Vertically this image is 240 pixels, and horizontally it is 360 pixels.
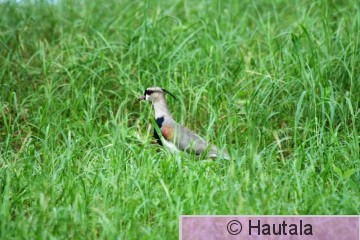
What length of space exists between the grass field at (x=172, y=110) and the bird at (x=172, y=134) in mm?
91

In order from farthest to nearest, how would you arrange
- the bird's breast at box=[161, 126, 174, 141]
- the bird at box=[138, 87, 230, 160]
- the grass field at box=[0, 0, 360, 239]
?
1. the bird's breast at box=[161, 126, 174, 141]
2. the bird at box=[138, 87, 230, 160]
3. the grass field at box=[0, 0, 360, 239]

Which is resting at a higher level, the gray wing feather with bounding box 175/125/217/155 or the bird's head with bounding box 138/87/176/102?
the bird's head with bounding box 138/87/176/102

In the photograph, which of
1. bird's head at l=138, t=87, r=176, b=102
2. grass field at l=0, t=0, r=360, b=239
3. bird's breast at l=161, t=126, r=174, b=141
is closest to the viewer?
grass field at l=0, t=0, r=360, b=239

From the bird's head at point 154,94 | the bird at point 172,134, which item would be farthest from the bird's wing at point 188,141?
the bird's head at point 154,94

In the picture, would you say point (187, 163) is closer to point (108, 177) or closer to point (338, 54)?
point (108, 177)

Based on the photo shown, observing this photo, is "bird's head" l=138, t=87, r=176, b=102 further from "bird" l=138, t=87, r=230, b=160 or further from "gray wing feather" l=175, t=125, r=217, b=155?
"gray wing feather" l=175, t=125, r=217, b=155

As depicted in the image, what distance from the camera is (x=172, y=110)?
6418 mm

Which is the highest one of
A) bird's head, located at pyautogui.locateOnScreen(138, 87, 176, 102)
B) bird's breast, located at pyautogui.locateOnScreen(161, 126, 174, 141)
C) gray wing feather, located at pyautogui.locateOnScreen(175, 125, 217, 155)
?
bird's head, located at pyautogui.locateOnScreen(138, 87, 176, 102)

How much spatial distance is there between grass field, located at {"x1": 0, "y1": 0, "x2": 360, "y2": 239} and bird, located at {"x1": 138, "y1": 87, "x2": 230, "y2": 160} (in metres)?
0.09

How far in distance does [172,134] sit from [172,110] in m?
0.48

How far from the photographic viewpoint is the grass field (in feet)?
15.1

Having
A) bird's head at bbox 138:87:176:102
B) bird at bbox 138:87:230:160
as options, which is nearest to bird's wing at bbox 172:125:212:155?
bird at bbox 138:87:230:160

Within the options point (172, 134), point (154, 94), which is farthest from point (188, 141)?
point (154, 94)

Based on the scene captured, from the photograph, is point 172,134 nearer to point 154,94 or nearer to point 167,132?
point 167,132
